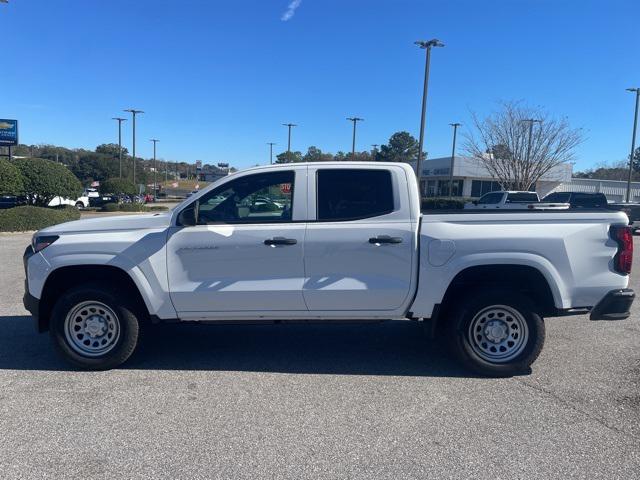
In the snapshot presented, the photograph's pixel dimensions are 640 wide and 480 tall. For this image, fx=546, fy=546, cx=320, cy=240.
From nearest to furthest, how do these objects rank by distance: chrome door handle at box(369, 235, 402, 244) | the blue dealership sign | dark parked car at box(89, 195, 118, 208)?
chrome door handle at box(369, 235, 402, 244), the blue dealership sign, dark parked car at box(89, 195, 118, 208)

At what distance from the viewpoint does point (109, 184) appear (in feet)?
152

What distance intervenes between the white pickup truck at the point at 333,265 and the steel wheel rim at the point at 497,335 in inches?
0.4

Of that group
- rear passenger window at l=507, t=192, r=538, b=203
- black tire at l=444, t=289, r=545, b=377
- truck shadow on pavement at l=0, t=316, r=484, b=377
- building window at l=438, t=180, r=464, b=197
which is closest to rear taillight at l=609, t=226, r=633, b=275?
black tire at l=444, t=289, r=545, b=377

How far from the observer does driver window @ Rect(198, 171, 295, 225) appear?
16.7ft

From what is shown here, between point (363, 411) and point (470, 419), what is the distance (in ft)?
2.70

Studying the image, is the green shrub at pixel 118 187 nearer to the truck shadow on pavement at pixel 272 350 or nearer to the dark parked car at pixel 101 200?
the dark parked car at pixel 101 200

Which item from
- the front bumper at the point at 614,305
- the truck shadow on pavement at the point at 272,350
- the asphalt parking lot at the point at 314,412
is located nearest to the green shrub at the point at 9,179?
the truck shadow on pavement at the point at 272,350

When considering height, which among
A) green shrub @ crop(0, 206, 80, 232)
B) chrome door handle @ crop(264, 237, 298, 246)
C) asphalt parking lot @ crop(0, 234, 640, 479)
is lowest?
asphalt parking lot @ crop(0, 234, 640, 479)

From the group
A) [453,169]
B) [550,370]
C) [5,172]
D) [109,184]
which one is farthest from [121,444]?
[453,169]

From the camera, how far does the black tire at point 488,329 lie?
16.5 feet

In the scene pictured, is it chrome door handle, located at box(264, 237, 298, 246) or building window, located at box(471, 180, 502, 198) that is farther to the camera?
building window, located at box(471, 180, 502, 198)

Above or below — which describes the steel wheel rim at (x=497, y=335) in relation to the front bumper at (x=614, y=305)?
below

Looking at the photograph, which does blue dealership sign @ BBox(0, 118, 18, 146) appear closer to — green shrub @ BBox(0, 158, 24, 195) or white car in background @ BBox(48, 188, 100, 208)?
white car in background @ BBox(48, 188, 100, 208)

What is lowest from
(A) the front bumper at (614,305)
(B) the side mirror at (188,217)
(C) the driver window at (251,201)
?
(A) the front bumper at (614,305)
